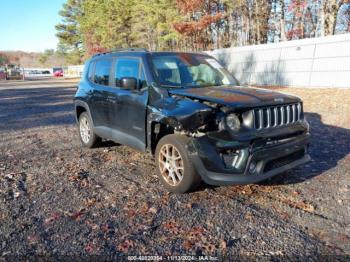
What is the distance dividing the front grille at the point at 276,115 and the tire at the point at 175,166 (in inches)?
35.5

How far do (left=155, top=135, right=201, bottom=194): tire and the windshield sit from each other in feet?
3.19

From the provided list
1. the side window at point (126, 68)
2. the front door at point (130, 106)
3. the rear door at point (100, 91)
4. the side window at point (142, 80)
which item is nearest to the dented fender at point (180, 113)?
the front door at point (130, 106)

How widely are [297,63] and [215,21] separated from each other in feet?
42.7

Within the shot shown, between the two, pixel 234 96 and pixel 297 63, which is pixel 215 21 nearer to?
pixel 297 63

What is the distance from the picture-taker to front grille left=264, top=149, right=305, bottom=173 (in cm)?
386

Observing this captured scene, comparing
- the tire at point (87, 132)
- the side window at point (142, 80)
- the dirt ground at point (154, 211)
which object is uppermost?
the side window at point (142, 80)

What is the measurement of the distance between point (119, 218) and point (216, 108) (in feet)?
5.60

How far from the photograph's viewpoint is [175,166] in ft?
13.6

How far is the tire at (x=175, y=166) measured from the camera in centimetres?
388

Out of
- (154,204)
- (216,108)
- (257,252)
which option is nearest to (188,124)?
(216,108)

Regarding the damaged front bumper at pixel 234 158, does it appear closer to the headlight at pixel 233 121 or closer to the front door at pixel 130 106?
the headlight at pixel 233 121

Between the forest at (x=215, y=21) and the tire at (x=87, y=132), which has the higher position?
the forest at (x=215, y=21)

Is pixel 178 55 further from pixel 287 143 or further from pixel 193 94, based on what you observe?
pixel 287 143

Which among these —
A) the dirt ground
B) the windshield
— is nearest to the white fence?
the dirt ground
